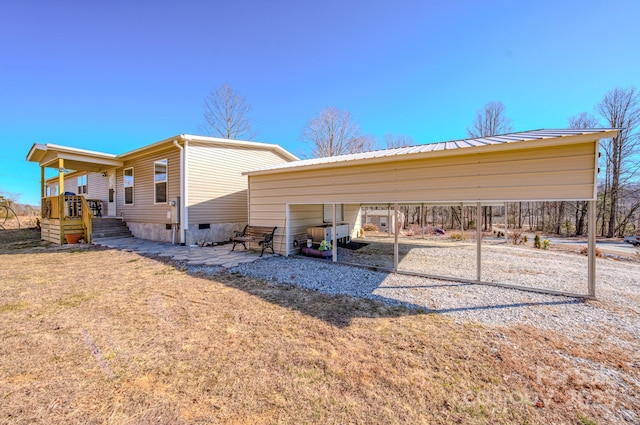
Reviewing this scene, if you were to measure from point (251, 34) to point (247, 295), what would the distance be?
11842 millimetres

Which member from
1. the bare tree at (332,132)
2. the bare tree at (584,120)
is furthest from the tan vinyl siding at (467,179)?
the bare tree at (584,120)

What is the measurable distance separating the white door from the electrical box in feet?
17.3

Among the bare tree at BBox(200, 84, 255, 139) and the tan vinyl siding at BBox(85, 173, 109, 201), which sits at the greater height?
the bare tree at BBox(200, 84, 255, 139)

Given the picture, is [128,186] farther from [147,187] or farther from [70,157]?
[70,157]

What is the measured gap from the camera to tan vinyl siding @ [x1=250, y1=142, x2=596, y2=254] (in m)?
3.95

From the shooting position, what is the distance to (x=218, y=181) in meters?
10.0

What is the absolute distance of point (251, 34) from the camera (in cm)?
1125

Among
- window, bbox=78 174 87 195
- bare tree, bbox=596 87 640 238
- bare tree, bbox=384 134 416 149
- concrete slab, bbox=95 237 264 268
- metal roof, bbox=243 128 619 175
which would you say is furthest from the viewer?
bare tree, bbox=384 134 416 149

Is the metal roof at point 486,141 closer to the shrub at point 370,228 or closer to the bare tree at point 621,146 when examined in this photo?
the shrub at point 370,228

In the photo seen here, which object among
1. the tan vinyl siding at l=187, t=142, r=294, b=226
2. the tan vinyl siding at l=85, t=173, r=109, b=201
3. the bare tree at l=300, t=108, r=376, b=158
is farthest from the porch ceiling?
the bare tree at l=300, t=108, r=376, b=158

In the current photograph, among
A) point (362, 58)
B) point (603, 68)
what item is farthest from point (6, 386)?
point (603, 68)

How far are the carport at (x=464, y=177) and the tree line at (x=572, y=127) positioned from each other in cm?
1413

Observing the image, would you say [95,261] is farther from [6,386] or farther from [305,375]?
[305,375]

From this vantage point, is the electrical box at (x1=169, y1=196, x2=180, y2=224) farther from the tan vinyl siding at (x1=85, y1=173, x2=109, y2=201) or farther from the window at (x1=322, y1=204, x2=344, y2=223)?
the tan vinyl siding at (x1=85, y1=173, x2=109, y2=201)
